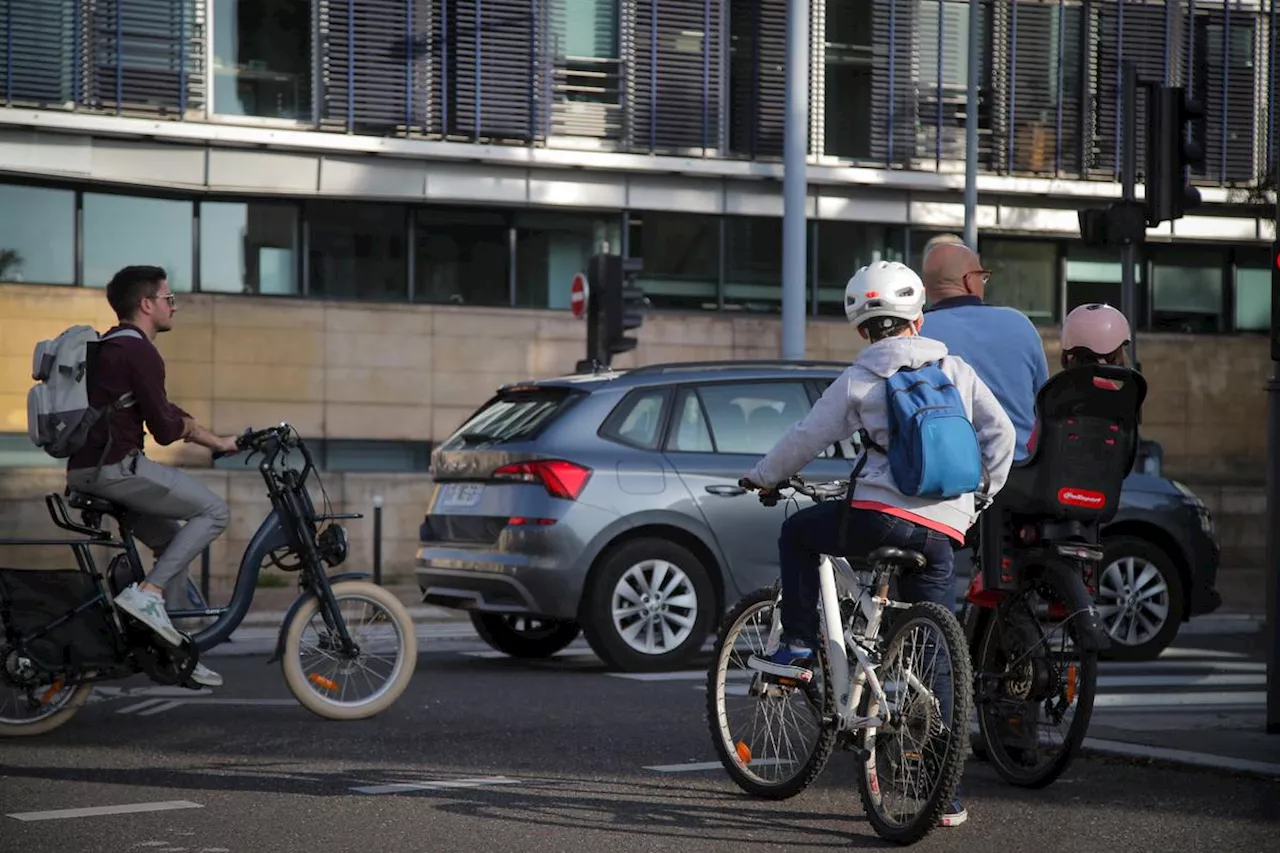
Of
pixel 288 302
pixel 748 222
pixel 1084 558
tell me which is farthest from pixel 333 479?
pixel 1084 558

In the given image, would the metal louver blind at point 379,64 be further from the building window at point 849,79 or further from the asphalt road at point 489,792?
the asphalt road at point 489,792

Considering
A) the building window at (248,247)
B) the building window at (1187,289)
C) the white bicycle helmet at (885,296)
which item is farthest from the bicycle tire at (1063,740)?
the building window at (1187,289)

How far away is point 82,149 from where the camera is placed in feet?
71.1

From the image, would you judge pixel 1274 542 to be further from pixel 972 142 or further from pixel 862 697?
pixel 972 142

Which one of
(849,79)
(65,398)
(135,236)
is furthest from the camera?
(849,79)

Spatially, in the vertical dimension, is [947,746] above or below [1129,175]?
below

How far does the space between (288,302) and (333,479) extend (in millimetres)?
2137

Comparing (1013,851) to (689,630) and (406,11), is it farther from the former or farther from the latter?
(406,11)

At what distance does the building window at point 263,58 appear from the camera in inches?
897

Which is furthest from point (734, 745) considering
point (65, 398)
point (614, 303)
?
point (614, 303)

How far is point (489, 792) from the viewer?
6.93m

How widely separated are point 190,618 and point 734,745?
9.31 ft

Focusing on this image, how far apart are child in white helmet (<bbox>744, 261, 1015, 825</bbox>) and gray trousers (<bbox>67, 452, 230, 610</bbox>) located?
3129 mm

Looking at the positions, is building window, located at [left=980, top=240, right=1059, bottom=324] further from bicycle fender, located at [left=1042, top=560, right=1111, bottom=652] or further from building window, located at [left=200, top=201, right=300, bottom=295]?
bicycle fender, located at [left=1042, top=560, right=1111, bottom=652]
